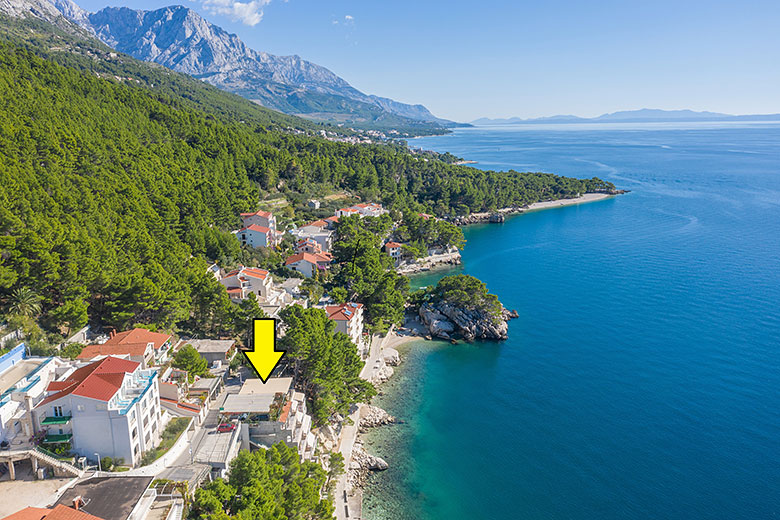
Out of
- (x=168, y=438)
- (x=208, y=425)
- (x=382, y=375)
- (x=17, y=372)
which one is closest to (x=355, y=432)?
(x=382, y=375)

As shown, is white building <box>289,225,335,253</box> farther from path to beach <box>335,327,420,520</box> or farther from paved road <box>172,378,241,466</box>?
paved road <box>172,378,241,466</box>

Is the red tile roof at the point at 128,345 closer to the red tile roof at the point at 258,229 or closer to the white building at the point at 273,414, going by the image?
the white building at the point at 273,414

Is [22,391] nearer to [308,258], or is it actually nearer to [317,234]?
[308,258]

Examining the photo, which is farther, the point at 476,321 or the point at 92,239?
the point at 476,321

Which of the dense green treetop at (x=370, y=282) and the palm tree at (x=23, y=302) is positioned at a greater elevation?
the palm tree at (x=23, y=302)

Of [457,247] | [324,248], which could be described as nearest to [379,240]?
[324,248]

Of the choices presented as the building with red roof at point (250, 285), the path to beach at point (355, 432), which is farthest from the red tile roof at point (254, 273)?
the path to beach at point (355, 432)

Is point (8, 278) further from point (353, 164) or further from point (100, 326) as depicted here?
point (353, 164)
